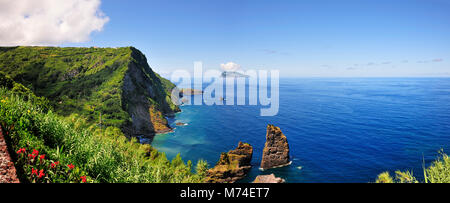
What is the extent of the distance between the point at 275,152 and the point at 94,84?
102 m

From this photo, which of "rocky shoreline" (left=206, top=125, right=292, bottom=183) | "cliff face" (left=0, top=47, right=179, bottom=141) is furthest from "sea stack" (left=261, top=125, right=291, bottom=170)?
"cliff face" (left=0, top=47, right=179, bottom=141)

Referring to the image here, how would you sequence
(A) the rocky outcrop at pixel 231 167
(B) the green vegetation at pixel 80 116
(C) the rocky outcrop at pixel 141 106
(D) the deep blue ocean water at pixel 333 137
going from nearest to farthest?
(B) the green vegetation at pixel 80 116
(A) the rocky outcrop at pixel 231 167
(D) the deep blue ocean water at pixel 333 137
(C) the rocky outcrop at pixel 141 106

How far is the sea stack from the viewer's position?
60.6m

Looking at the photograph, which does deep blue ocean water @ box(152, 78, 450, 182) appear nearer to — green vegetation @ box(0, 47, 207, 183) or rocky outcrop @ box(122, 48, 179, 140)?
rocky outcrop @ box(122, 48, 179, 140)

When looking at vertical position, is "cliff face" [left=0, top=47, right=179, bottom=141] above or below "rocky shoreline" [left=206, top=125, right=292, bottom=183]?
above

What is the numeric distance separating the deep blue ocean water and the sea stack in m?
2.39

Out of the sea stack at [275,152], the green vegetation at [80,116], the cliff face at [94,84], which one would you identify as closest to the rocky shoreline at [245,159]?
the sea stack at [275,152]

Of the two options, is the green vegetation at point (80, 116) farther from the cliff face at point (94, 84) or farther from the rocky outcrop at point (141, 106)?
the rocky outcrop at point (141, 106)

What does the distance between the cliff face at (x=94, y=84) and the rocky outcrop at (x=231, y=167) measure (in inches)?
1871

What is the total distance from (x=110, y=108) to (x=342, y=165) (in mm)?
91653

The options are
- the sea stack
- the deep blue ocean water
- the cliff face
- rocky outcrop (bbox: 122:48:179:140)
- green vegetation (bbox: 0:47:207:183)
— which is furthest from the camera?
rocky outcrop (bbox: 122:48:179:140)

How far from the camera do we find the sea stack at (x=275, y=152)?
199 ft
